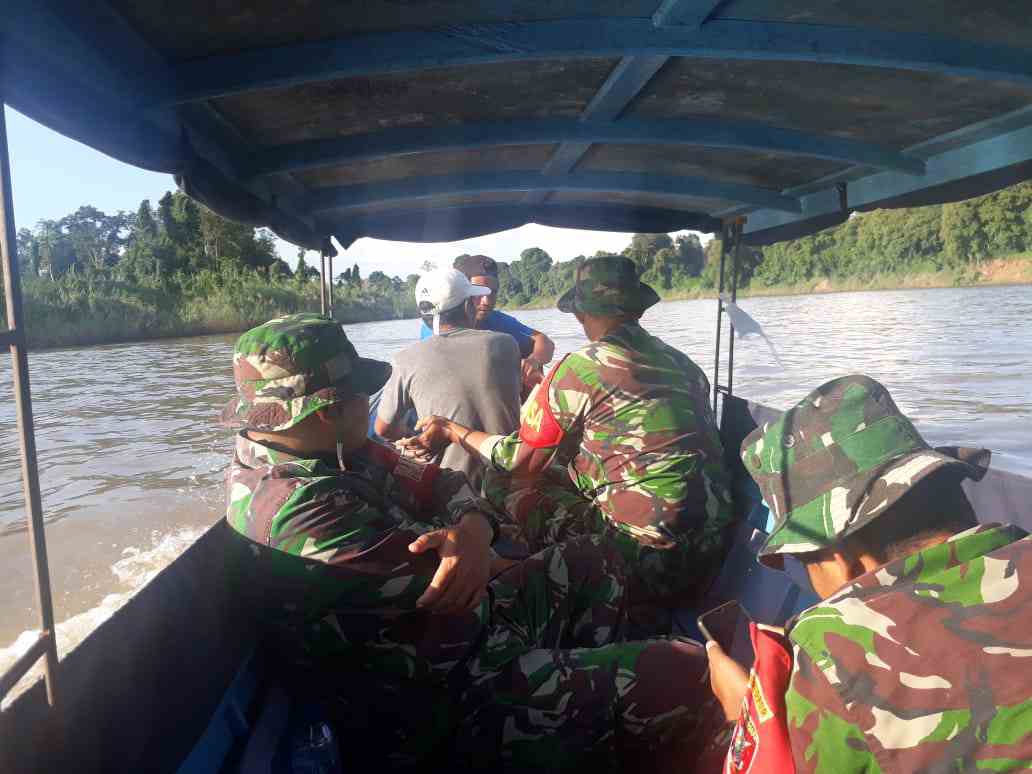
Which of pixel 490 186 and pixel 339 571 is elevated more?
pixel 490 186

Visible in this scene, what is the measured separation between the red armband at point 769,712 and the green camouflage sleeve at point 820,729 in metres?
0.03

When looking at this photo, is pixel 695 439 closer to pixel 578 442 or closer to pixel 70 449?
pixel 578 442

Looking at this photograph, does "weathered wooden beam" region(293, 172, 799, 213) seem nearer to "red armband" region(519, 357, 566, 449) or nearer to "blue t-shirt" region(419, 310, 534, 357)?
"blue t-shirt" region(419, 310, 534, 357)

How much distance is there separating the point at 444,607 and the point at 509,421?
1657 millimetres

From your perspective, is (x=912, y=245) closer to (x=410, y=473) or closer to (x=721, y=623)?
(x=410, y=473)

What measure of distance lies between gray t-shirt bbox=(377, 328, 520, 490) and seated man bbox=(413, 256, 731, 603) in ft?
1.76

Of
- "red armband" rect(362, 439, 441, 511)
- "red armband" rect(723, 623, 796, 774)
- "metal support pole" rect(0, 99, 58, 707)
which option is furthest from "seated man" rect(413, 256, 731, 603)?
"metal support pole" rect(0, 99, 58, 707)

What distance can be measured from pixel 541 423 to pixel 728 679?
1224 millimetres

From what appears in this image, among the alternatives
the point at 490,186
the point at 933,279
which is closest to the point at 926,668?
the point at 490,186

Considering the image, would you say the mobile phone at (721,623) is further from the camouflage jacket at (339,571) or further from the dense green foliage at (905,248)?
the dense green foliage at (905,248)

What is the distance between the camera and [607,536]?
2314 millimetres

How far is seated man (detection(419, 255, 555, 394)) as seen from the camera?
4.52 metres

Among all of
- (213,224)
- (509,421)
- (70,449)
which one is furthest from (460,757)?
(213,224)

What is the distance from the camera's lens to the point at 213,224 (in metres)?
21.9
